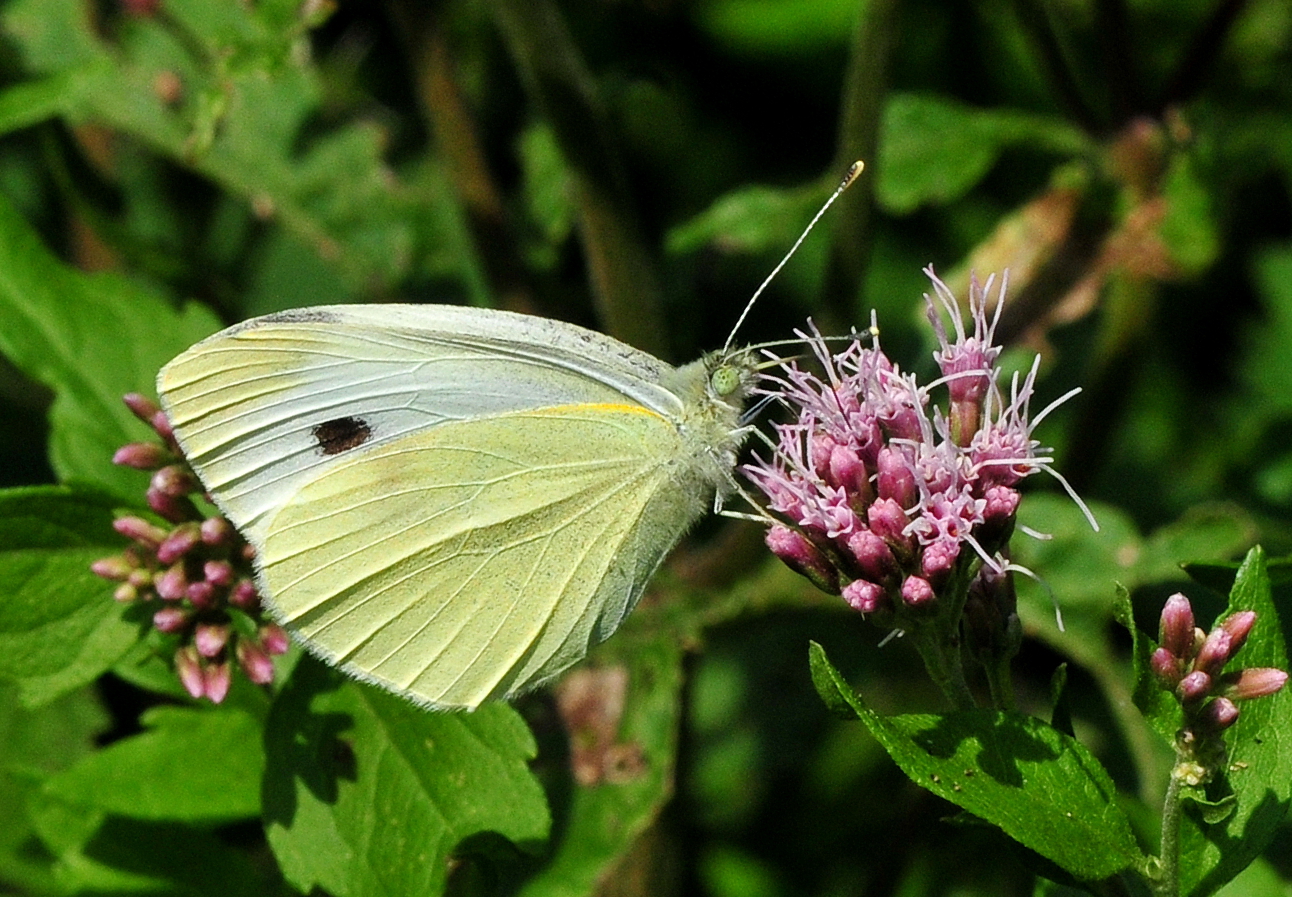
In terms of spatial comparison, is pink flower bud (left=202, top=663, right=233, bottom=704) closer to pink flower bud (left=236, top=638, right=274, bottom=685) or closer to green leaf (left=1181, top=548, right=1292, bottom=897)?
pink flower bud (left=236, top=638, right=274, bottom=685)

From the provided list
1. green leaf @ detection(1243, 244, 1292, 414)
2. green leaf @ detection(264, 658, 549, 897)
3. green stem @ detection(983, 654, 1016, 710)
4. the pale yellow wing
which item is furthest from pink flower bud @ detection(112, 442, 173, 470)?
green leaf @ detection(1243, 244, 1292, 414)

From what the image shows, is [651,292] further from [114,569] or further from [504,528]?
[114,569]

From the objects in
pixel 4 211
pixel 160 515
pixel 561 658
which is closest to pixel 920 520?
pixel 561 658

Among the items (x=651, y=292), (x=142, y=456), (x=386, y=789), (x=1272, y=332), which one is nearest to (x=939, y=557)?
(x=386, y=789)

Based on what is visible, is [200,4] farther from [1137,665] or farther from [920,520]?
[1137,665]

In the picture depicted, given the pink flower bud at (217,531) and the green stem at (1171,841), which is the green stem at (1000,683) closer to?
the green stem at (1171,841)

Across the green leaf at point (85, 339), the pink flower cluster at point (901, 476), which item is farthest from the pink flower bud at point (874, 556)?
the green leaf at point (85, 339)
